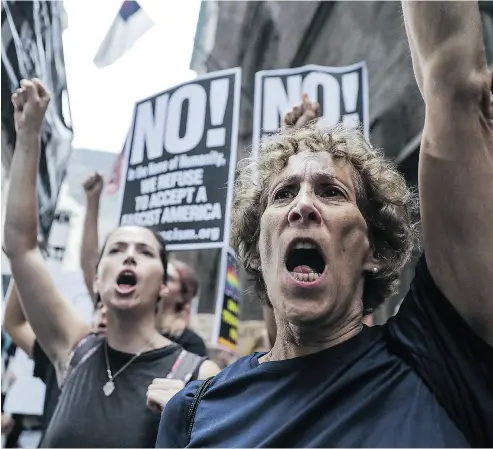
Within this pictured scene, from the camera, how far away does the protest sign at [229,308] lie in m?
1.30

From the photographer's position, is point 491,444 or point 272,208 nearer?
point 491,444

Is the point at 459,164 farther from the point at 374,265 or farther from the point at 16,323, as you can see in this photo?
the point at 16,323

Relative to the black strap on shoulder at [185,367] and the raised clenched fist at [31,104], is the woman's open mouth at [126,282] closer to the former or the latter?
the black strap on shoulder at [185,367]

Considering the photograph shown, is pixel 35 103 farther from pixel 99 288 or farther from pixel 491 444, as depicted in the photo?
pixel 491 444

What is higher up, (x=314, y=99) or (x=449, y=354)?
(x=314, y=99)

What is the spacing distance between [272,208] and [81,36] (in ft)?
3.16

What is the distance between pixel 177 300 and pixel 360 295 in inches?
33.3

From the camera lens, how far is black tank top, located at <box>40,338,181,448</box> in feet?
3.13

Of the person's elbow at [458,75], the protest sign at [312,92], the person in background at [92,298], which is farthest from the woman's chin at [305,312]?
the person in background at [92,298]

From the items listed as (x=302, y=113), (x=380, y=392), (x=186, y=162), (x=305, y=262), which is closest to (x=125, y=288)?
(x=186, y=162)

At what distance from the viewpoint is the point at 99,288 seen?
3.88 feet

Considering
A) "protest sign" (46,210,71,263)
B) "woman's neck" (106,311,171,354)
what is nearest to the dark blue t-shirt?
"woman's neck" (106,311,171,354)

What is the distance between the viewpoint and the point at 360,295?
668 mm

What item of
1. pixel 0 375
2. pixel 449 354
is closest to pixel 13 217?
pixel 0 375
